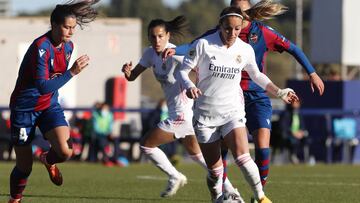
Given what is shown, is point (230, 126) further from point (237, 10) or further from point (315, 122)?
point (315, 122)

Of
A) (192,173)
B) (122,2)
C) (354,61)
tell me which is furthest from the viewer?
(122,2)

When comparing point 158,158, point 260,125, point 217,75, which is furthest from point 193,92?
point 158,158

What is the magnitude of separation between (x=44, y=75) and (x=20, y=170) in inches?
42.8

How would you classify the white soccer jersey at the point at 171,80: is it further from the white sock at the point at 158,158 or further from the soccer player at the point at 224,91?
the soccer player at the point at 224,91

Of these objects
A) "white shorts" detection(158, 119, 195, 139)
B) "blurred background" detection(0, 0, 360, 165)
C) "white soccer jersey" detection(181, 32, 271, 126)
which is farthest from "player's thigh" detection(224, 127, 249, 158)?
"blurred background" detection(0, 0, 360, 165)

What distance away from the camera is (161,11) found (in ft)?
380

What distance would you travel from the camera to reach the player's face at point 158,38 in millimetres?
12680

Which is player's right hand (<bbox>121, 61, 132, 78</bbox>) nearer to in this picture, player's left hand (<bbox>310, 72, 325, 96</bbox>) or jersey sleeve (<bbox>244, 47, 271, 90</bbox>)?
jersey sleeve (<bbox>244, 47, 271, 90</bbox>)

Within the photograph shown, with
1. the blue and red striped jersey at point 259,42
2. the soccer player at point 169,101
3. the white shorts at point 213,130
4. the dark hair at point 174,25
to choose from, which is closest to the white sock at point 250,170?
the white shorts at point 213,130

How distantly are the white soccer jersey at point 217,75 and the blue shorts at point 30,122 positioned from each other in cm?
135

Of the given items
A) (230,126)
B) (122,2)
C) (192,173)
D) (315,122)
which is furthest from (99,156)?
(122,2)

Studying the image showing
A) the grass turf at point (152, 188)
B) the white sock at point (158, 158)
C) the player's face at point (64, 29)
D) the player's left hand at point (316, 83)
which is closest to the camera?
the player's face at point (64, 29)

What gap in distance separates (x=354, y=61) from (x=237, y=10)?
1906cm

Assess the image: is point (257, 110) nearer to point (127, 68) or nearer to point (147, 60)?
point (127, 68)
